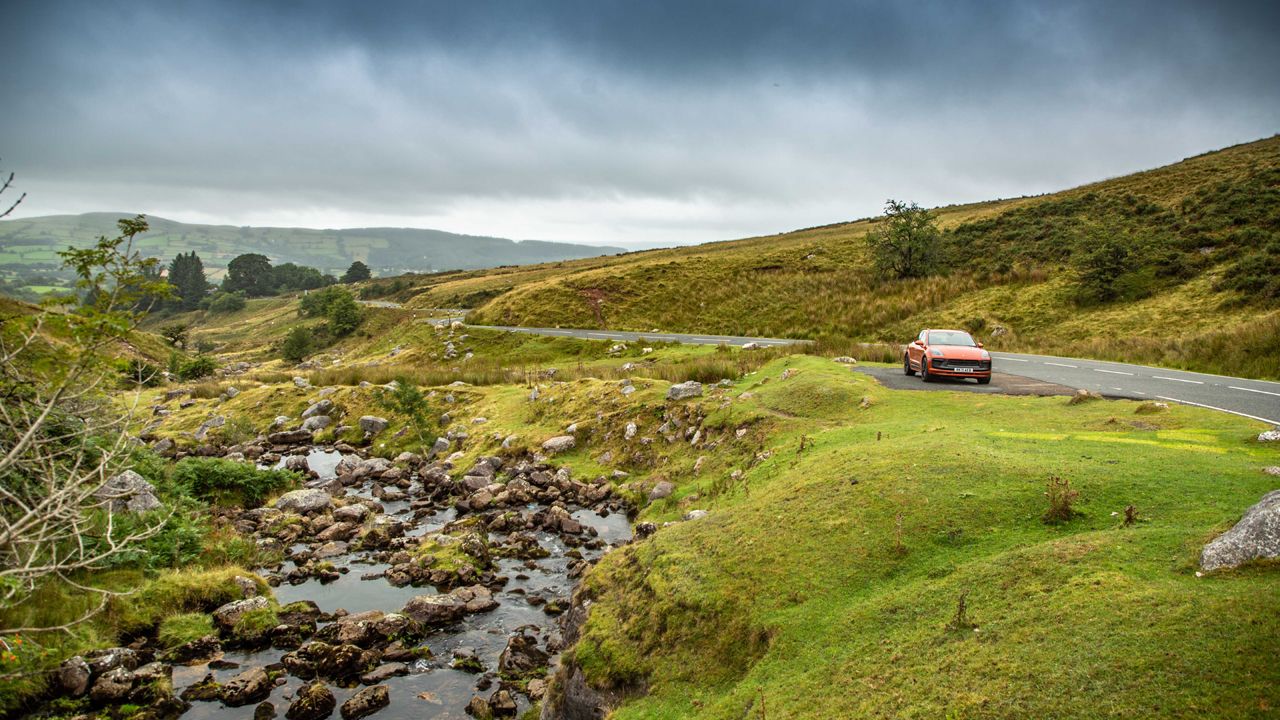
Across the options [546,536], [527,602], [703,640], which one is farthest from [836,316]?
[703,640]

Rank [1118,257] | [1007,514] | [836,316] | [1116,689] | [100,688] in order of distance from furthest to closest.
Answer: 1. [836,316]
2. [1118,257]
3. [100,688]
4. [1007,514]
5. [1116,689]

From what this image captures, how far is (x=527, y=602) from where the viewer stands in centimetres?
1370

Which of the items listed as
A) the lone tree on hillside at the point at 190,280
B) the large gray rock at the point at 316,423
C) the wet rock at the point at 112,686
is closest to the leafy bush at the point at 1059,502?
the wet rock at the point at 112,686

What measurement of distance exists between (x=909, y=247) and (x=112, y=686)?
5919 centimetres

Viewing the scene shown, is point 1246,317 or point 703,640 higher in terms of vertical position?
point 1246,317

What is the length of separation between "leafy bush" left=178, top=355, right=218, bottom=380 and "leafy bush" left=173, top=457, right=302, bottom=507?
3082cm

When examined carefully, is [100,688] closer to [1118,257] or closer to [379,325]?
[1118,257]

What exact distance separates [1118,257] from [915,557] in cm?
4536

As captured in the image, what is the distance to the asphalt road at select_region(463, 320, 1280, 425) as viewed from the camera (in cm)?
1637

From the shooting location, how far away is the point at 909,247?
56.8 meters

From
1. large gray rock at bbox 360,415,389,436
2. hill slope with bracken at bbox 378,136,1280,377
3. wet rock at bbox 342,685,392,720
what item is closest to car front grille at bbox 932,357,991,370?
hill slope with bracken at bbox 378,136,1280,377

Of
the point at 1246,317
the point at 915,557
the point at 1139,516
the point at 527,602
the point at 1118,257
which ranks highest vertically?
the point at 1118,257

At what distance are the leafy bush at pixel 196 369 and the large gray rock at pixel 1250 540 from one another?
55466mm

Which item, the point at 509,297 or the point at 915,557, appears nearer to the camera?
the point at 915,557
